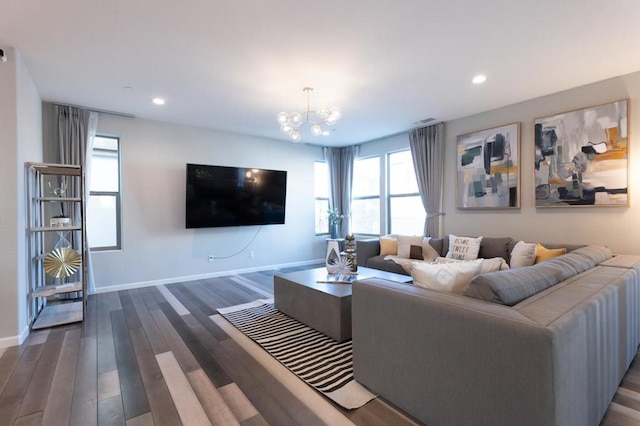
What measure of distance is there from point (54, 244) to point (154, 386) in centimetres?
322

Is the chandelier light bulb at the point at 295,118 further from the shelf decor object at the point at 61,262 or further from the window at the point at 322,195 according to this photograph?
the window at the point at 322,195

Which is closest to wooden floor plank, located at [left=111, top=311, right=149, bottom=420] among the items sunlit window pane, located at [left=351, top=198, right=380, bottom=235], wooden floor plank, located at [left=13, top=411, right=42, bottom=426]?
wooden floor plank, located at [left=13, top=411, right=42, bottom=426]

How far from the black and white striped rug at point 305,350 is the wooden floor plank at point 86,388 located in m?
1.14

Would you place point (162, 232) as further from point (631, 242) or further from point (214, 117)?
point (631, 242)

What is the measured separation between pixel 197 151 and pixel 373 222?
3.61 m

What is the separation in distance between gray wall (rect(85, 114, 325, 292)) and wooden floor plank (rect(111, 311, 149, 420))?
175 cm

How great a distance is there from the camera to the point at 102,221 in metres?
4.40

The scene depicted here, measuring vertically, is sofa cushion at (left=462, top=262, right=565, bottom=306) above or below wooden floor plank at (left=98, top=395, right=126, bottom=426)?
above

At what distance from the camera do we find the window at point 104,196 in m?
4.35

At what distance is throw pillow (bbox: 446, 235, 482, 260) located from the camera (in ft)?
13.2

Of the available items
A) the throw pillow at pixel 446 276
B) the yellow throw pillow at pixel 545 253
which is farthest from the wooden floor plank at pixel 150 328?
the yellow throw pillow at pixel 545 253

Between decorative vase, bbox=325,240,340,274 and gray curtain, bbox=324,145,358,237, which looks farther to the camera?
gray curtain, bbox=324,145,358,237

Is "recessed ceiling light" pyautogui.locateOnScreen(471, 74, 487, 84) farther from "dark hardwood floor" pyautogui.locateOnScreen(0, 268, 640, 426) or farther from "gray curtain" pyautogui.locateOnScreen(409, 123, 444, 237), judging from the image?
"dark hardwood floor" pyautogui.locateOnScreen(0, 268, 640, 426)

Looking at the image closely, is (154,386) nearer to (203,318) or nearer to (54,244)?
(203,318)
